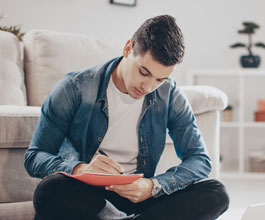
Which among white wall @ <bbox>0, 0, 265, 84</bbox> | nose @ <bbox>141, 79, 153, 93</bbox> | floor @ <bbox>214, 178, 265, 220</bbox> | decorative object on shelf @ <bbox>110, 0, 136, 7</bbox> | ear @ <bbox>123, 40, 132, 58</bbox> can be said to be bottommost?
floor @ <bbox>214, 178, 265, 220</bbox>

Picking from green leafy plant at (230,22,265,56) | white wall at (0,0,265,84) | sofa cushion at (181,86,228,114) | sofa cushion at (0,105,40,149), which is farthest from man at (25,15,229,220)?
green leafy plant at (230,22,265,56)

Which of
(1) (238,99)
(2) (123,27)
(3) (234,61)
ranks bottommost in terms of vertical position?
(1) (238,99)

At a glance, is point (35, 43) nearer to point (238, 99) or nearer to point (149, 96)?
point (149, 96)

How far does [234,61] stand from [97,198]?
2761 millimetres

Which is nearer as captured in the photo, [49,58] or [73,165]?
[73,165]

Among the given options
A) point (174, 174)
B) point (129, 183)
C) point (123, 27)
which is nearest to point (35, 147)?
point (129, 183)

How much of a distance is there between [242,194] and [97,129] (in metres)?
1.72

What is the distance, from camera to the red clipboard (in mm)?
1042

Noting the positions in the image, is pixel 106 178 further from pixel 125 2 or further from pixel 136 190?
pixel 125 2

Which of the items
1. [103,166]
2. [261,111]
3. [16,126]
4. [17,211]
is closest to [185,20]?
[261,111]

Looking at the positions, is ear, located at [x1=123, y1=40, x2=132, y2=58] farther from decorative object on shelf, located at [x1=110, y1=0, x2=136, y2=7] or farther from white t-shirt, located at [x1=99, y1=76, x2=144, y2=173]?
decorative object on shelf, located at [x1=110, y1=0, x2=136, y2=7]

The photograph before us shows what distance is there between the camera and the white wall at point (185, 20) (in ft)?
10.7

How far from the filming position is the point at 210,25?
3.61 m

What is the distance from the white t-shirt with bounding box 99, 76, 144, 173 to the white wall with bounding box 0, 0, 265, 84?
6.72 ft
